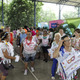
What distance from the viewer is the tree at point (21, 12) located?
19.9 metres

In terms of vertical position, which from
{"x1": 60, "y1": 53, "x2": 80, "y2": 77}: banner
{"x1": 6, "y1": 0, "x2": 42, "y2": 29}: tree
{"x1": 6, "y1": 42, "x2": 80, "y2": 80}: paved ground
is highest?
{"x1": 6, "y1": 0, "x2": 42, "y2": 29}: tree

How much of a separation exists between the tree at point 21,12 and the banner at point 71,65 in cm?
1891

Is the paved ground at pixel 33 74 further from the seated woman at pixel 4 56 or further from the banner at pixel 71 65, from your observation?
the banner at pixel 71 65

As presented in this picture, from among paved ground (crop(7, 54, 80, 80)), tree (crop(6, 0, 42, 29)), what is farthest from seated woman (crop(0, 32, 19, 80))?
tree (crop(6, 0, 42, 29))

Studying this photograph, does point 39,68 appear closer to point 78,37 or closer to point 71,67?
point 78,37

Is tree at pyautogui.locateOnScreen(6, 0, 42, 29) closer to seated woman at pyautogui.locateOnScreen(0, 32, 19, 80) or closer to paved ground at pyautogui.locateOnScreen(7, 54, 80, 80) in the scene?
paved ground at pyautogui.locateOnScreen(7, 54, 80, 80)

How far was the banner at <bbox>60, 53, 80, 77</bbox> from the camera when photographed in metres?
2.19

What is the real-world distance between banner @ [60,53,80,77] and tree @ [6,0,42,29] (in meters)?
18.9

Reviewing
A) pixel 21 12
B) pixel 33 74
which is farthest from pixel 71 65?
pixel 21 12

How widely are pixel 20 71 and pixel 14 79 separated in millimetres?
574

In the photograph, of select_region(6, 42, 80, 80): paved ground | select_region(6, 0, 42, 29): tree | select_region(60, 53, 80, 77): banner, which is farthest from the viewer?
select_region(6, 0, 42, 29): tree

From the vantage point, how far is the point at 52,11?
2820 inches

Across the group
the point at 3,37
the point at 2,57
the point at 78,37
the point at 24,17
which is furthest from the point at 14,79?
the point at 24,17

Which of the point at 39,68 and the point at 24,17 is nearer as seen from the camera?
the point at 39,68
